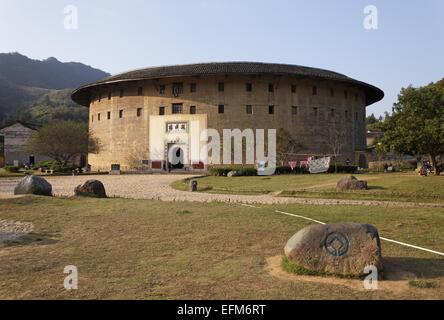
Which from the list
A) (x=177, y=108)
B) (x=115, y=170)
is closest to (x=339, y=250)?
(x=115, y=170)

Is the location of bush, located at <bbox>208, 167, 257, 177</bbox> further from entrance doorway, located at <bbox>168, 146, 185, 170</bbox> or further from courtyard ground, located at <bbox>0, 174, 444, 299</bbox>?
courtyard ground, located at <bbox>0, 174, 444, 299</bbox>

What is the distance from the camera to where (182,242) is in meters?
7.54

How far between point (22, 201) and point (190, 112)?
30.3 metres

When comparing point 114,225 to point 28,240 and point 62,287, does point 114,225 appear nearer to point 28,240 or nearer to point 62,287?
point 28,240

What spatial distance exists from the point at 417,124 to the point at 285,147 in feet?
55.9

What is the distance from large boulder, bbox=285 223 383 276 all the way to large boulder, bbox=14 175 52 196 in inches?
486

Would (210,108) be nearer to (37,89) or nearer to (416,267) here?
(416,267)

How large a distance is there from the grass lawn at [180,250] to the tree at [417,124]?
11903 mm

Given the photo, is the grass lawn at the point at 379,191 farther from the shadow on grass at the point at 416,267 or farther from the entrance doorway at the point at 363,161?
the entrance doorway at the point at 363,161

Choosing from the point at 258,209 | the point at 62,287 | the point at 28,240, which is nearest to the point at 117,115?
the point at 258,209

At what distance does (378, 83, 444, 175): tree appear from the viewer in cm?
2255

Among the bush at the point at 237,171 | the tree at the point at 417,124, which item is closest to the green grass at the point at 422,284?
the tree at the point at 417,124

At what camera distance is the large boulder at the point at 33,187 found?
1501 centimetres

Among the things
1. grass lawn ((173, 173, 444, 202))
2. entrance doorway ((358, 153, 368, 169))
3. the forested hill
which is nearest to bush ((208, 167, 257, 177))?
grass lawn ((173, 173, 444, 202))
